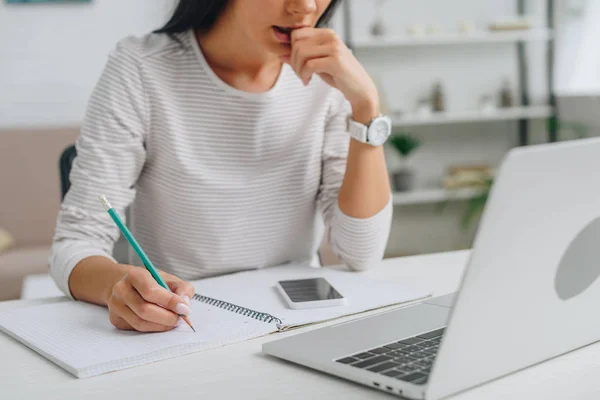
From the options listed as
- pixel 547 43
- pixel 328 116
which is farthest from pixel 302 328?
pixel 547 43

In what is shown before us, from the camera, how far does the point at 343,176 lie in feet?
4.23

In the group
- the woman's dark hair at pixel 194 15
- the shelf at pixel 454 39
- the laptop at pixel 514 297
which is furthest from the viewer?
the shelf at pixel 454 39

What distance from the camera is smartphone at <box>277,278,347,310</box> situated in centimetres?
92

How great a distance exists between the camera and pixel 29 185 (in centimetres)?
306

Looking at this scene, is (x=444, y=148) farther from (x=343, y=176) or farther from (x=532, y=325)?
(x=532, y=325)

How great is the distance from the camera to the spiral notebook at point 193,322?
0.76 meters

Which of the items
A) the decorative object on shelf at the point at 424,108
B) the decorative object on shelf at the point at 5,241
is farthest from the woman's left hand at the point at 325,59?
the decorative object on shelf at the point at 424,108

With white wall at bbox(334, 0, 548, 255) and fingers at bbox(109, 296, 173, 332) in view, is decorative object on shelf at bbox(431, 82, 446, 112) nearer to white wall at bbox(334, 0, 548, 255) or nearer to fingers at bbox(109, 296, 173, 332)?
white wall at bbox(334, 0, 548, 255)

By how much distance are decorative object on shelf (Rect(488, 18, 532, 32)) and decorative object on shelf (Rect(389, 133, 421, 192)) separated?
2.15ft

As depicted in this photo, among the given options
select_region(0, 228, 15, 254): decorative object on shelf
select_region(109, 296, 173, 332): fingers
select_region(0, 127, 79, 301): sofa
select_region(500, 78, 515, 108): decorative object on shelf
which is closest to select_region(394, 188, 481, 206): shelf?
select_region(500, 78, 515, 108): decorative object on shelf

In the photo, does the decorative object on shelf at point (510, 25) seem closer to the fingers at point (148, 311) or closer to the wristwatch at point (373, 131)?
the wristwatch at point (373, 131)

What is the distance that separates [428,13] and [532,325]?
3.34 meters

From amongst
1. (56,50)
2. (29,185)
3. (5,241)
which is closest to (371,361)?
(5,241)

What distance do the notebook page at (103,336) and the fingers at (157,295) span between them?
3cm
